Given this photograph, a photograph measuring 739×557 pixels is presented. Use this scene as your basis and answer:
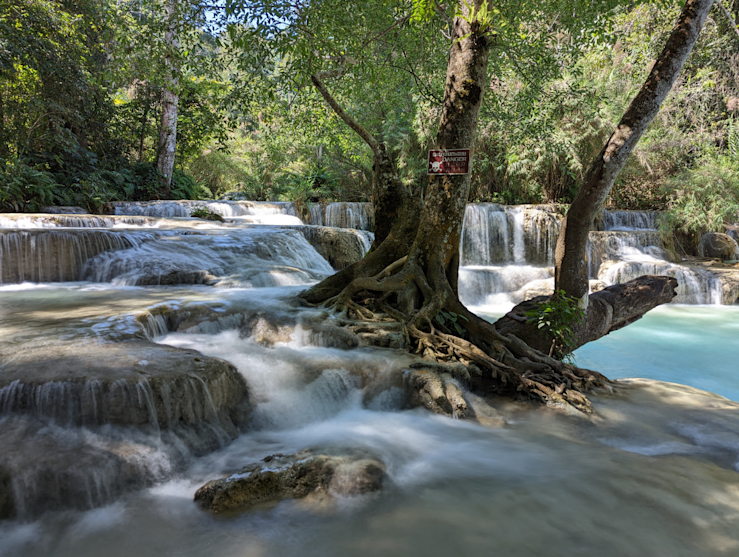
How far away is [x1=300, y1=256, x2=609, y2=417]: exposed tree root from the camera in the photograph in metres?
4.30

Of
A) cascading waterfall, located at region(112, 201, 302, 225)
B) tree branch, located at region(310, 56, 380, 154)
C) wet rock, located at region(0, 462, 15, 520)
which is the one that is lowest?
wet rock, located at region(0, 462, 15, 520)

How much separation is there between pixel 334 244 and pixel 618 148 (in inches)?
335

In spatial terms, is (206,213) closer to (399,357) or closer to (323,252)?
(323,252)

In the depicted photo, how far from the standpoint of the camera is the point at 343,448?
3508 mm

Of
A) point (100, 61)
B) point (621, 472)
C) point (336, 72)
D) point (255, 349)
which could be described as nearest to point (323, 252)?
point (336, 72)

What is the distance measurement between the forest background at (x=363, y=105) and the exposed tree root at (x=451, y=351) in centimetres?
Result: 354

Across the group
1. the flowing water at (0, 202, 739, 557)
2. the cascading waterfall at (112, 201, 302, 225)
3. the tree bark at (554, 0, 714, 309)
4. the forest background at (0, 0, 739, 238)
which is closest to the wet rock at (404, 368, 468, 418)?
the flowing water at (0, 202, 739, 557)

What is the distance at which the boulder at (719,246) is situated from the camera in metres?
16.0

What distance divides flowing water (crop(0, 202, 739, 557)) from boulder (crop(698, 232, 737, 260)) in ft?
47.5

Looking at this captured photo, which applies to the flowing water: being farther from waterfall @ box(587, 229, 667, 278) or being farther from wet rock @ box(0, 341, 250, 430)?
waterfall @ box(587, 229, 667, 278)

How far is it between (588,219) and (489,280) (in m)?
8.42

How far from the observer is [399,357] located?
4730 millimetres

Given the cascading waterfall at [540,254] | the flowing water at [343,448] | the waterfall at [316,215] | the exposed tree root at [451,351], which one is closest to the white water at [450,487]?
the flowing water at [343,448]

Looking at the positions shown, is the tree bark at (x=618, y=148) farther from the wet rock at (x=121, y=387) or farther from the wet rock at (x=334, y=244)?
the wet rock at (x=334, y=244)
